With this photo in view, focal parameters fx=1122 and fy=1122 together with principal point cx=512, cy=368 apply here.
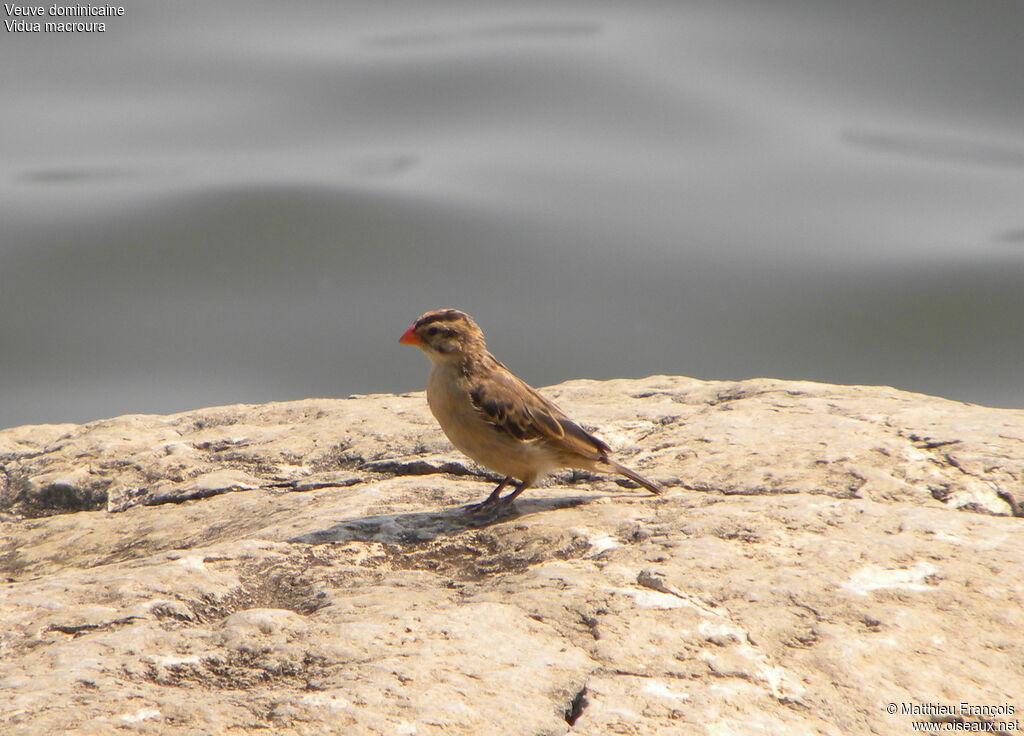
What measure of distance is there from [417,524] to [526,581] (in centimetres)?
79

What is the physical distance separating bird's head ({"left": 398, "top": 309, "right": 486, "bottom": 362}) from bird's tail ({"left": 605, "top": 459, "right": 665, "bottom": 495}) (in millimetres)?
842

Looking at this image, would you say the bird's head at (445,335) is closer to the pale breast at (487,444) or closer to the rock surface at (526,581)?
the pale breast at (487,444)

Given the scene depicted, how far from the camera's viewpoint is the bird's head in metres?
→ 4.89

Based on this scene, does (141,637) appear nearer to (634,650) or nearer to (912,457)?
(634,650)

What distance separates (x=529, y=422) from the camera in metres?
4.57

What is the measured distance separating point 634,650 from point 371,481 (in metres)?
2.07

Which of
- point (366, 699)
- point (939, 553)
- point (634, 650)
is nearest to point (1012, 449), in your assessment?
point (939, 553)

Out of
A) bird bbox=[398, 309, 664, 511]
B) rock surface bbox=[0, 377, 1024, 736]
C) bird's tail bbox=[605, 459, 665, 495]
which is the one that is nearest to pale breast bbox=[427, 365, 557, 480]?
bird bbox=[398, 309, 664, 511]

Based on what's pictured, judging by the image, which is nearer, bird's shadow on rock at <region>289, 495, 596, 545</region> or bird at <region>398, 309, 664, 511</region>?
bird's shadow on rock at <region>289, 495, 596, 545</region>

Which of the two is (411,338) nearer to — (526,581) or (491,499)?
(491,499)

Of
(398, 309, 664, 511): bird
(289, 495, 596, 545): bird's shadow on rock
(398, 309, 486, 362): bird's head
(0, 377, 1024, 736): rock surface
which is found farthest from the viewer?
(398, 309, 486, 362): bird's head

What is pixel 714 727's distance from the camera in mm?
2676

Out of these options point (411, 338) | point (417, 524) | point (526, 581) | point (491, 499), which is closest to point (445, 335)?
point (411, 338)

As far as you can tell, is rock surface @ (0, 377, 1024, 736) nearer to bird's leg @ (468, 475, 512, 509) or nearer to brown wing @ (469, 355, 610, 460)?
bird's leg @ (468, 475, 512, 509)
